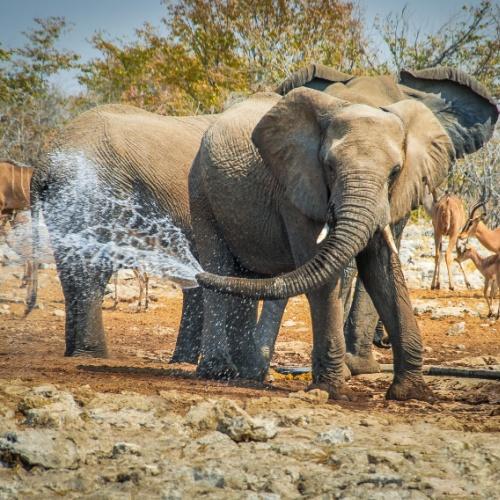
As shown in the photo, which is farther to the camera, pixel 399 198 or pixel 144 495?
pixel 399 198

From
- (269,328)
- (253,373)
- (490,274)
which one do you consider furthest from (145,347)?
(490,274)

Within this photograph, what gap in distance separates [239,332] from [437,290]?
10.4 m

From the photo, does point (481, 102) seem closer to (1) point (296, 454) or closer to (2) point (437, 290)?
(1) point (296, 454)

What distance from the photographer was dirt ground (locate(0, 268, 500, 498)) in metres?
4.98

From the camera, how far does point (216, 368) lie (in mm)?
8492

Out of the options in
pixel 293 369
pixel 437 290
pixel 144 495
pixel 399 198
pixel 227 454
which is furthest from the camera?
pixel 437 290

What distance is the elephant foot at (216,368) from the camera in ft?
27.8

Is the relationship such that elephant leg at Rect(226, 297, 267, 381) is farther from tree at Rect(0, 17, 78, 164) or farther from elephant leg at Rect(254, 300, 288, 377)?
tree at Rect(0, 17, 78, 164)

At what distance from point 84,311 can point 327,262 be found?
3892 mm

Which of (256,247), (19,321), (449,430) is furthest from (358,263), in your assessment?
(19,321)

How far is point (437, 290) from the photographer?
18984 millimetres

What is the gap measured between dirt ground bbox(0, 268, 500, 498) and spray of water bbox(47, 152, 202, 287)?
3.34 feet

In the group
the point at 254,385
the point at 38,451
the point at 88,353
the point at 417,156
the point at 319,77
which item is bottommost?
the point at 38,451

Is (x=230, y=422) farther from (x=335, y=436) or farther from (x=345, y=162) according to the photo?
(x=345, y=162)
